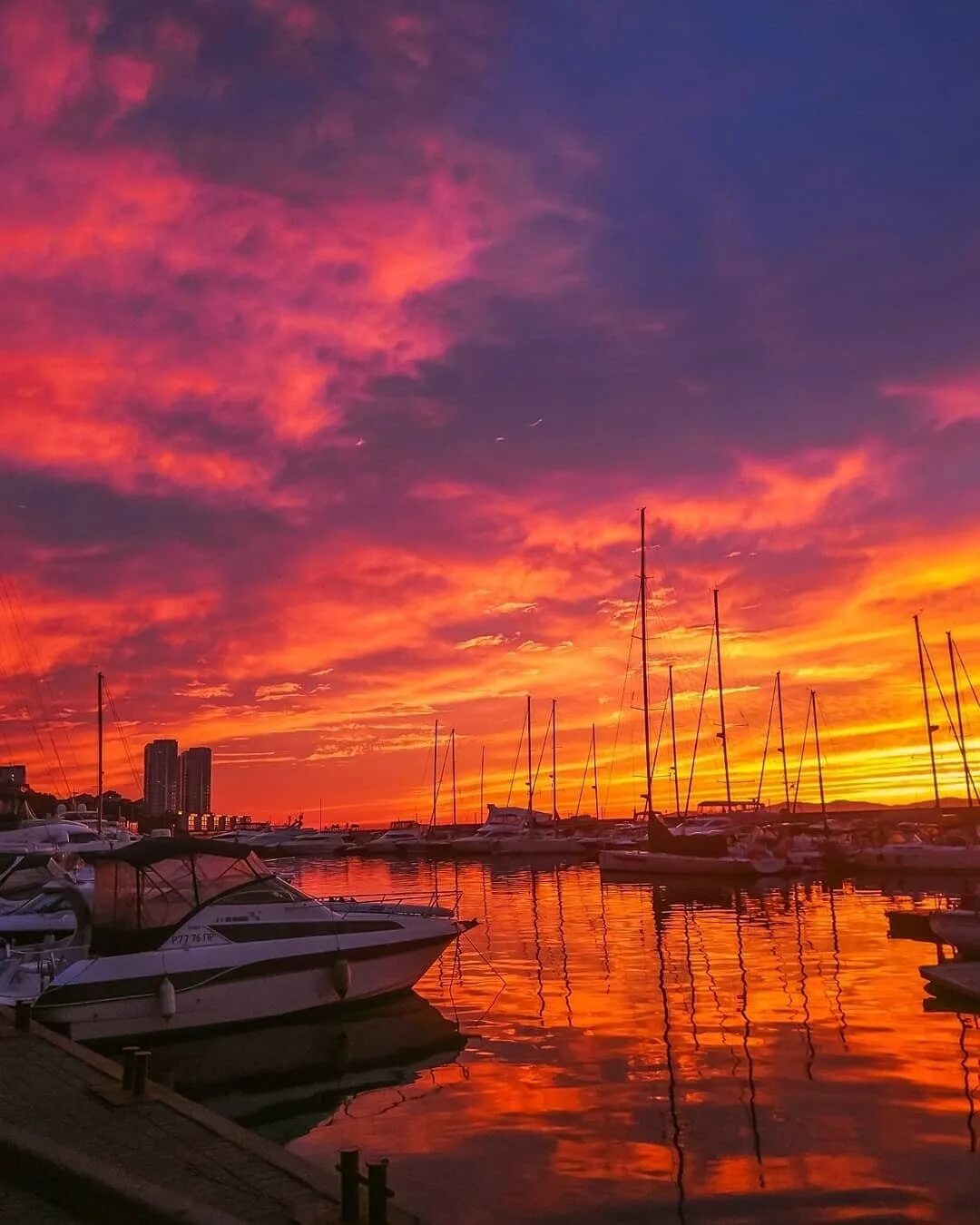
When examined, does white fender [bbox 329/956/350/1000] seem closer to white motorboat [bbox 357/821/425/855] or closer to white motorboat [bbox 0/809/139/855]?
white motorboat [bbox 0/809/139/855]

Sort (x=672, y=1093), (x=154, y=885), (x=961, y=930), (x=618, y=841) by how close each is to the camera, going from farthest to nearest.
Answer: (x=618, y=841), (x=961, y=930), (x=154, y=885), (x=672, y=1093)

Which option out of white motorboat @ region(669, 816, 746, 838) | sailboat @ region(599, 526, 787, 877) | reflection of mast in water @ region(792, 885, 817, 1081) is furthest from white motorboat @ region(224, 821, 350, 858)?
reflection of mast in water @ region(792, 885, 817, 1081)

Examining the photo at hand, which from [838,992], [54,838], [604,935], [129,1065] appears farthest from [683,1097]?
[54,838]

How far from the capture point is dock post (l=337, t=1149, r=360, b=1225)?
8648 mm

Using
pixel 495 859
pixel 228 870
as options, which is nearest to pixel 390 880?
pixel 495 859

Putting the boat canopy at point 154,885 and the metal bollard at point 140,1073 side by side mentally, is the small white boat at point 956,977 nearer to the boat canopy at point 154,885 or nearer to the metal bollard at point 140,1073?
the boat canopy at point 154,885

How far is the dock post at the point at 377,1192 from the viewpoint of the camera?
8.48 meters

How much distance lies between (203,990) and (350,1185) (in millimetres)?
12252

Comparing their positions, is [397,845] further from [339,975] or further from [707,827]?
[339,975]

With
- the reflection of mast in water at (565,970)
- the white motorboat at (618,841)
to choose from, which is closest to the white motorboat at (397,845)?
the white motorboat at (618,841)

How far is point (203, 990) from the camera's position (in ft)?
65.6

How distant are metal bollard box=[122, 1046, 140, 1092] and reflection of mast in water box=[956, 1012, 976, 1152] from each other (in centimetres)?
980

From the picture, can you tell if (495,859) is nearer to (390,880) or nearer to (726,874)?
(390,880)

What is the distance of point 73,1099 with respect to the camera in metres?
12.7
